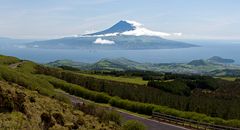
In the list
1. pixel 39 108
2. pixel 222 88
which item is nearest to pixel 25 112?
pixel 39 108

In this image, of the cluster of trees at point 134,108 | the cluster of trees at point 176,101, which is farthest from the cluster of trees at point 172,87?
the cluster of trees at point 134,108

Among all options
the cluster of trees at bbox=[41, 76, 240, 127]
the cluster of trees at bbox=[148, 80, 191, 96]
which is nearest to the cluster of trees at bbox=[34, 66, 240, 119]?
the cluster of trees at bbox=[41, 76, 240, 127]

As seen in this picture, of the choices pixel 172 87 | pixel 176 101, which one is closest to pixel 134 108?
pixel 176 101

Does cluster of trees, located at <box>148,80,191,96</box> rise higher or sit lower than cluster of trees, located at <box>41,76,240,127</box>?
lower

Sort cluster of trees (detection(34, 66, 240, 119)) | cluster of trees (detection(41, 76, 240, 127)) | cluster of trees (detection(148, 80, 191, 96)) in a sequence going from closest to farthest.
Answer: cluster of trees (detection(41, 76, 240, 127)) → cluster of trees (detection(34, 66, 240, 119)) → cluster of trees (detection(148, 80, 191, 96))

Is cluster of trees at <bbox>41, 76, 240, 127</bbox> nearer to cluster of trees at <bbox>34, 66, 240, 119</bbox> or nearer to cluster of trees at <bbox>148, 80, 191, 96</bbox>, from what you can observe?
cluster of trees at <bbox>34, 66, 240, 119</bbox>

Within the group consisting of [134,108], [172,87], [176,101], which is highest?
[176,101]

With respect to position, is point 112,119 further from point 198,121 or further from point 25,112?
point 25,112

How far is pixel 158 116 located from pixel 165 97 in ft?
44.2

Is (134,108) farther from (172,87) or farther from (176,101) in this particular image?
(172,87)

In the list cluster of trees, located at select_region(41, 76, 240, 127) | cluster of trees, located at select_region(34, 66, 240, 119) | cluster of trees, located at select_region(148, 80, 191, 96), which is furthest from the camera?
cluster of trees, located at select_region(148, 80, 191, 96)

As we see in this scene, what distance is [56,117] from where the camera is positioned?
1752cm

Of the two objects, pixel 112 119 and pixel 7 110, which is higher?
pixel 7 110

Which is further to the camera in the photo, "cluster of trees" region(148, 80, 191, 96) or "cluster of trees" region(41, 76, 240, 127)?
"cluster of trees" region(148, 80, 191, 96)
